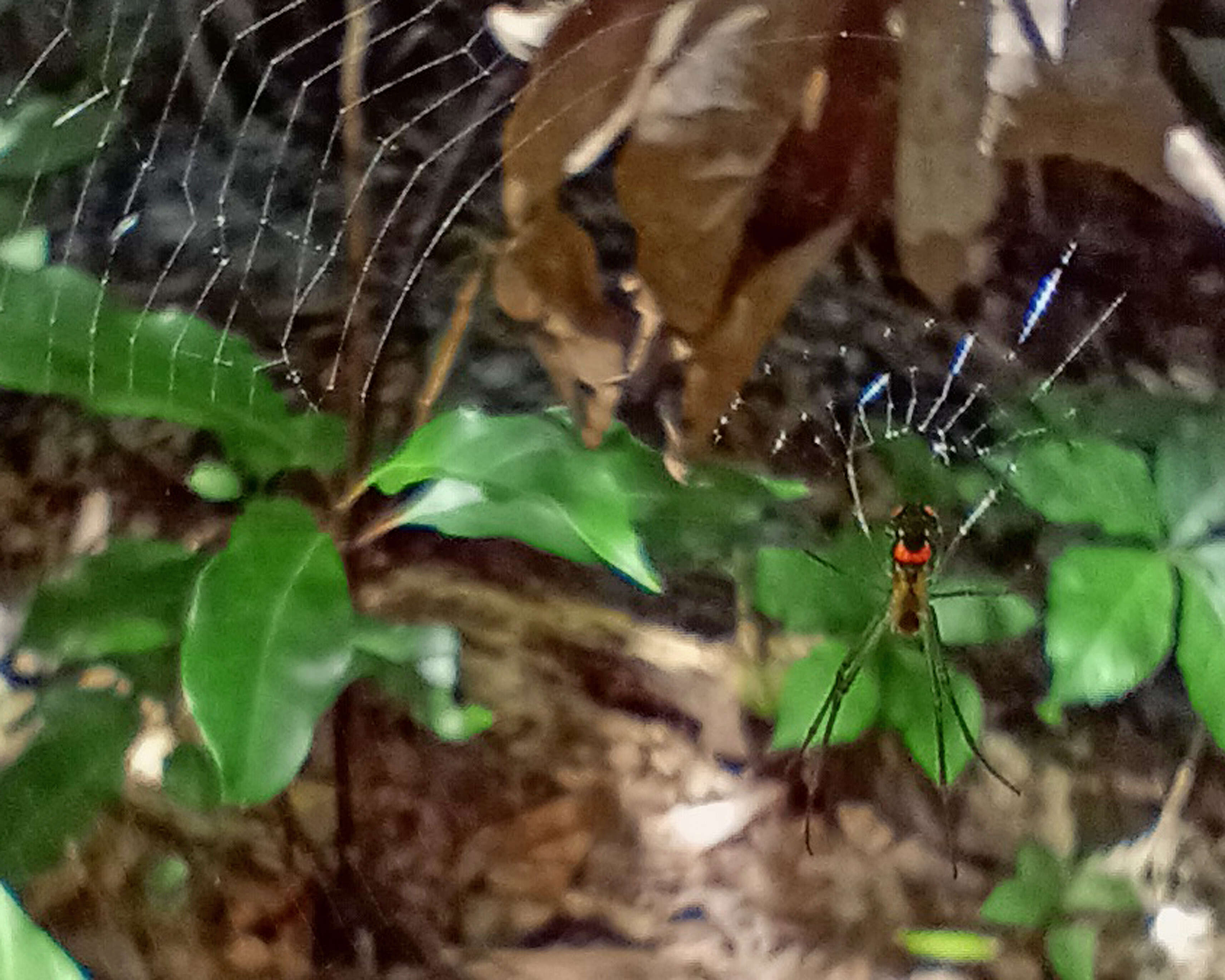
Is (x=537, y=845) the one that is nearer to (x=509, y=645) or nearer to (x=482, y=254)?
(x=509, y=645)

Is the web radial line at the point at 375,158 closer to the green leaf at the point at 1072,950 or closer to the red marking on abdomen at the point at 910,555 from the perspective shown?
the red marking on abdomen at the point at 910,555

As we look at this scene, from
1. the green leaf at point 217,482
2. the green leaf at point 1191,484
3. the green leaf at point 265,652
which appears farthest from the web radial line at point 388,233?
the green leaf at point 1191,484

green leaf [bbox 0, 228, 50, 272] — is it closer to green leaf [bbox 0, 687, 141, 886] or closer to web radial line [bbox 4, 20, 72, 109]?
web radial line [bbox 4, 20, 72, 109]

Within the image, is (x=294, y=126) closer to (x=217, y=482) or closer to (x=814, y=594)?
(x=217, y=482)

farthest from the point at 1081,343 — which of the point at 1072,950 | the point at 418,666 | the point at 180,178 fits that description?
the point at 180,178

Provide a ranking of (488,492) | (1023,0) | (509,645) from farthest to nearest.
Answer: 1. (509,645)
2. (1023,0)
3. (488,492)

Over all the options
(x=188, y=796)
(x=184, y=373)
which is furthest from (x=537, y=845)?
(x=184, y=373)
